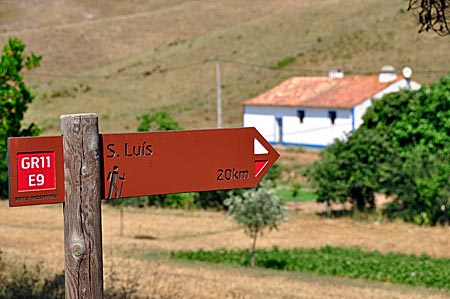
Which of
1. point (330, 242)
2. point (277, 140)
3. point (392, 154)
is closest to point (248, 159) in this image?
point (330, 242)

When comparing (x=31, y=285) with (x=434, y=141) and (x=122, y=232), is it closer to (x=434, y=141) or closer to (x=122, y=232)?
(x=122, y=232)

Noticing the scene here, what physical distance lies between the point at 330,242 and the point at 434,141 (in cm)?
718

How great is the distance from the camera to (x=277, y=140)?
44.2 m

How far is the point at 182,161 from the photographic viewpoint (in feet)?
12.6

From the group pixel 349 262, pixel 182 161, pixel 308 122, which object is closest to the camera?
pixel 182 161

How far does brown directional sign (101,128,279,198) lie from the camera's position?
369 cm

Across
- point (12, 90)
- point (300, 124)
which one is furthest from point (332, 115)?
point (12, 90)

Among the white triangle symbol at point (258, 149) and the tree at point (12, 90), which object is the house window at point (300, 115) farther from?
the white triangle symbol at point (258, 149)

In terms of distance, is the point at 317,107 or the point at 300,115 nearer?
the point at 317,107

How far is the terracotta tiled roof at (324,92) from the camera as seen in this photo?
40.6 m

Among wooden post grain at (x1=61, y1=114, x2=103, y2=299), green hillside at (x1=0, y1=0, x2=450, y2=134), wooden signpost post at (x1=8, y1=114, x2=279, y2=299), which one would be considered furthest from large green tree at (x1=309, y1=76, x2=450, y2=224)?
wooden post grain at (x1=61, y1=114, x2=103, y2=299)

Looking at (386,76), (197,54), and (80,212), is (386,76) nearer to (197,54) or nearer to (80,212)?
(197,54)

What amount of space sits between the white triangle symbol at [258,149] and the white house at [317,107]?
34848 millimetres

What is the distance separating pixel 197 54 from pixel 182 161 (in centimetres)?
6690
